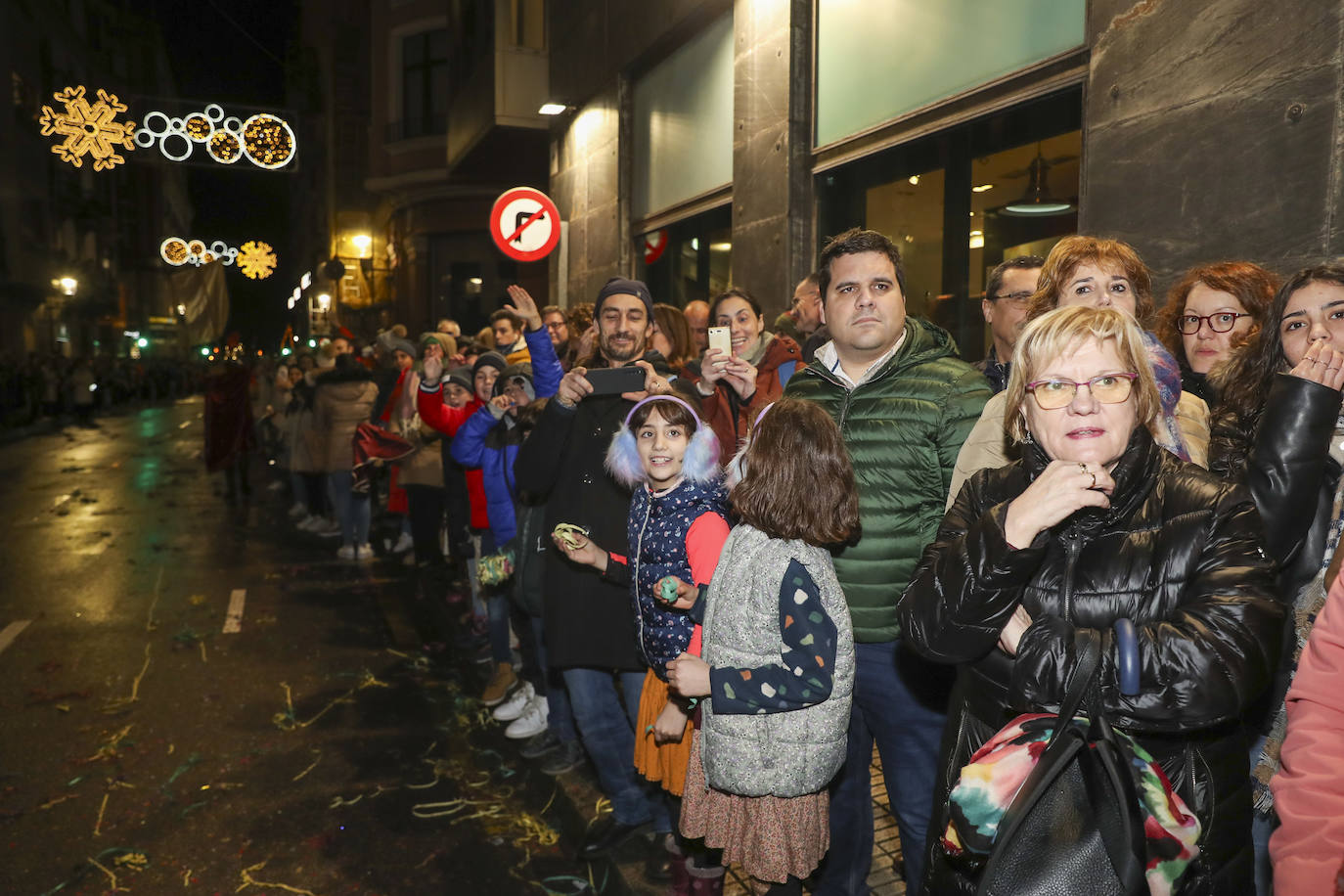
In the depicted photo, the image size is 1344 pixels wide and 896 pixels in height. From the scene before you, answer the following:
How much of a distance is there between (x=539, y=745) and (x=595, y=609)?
1.57 meters

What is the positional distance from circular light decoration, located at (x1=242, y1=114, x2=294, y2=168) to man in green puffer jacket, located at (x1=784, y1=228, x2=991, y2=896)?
47.0 feet

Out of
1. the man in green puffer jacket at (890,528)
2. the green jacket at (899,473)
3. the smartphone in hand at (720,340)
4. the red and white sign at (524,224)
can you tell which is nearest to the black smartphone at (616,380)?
the smartphone in hand at (720,340)

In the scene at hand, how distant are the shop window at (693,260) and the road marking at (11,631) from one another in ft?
22.2

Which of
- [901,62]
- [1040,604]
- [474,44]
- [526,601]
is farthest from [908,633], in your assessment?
[474,44]

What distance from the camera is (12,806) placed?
172 inches

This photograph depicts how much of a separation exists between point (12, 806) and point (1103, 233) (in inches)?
248

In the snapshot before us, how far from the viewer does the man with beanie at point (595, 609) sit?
3.72m

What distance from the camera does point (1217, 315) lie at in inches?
122

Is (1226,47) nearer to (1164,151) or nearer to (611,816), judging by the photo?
(1164,151)

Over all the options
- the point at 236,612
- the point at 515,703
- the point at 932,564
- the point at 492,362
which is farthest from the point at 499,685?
the point at 932,564

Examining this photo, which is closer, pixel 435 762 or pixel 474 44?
pixel 435 762

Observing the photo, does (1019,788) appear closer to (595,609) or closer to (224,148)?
(595,609)

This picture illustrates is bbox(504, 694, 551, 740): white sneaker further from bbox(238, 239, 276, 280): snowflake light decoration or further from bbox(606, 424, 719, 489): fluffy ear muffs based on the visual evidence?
bbox(238, 239, 276, 280): snowflake light decoration

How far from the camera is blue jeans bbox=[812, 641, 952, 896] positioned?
114 inches
